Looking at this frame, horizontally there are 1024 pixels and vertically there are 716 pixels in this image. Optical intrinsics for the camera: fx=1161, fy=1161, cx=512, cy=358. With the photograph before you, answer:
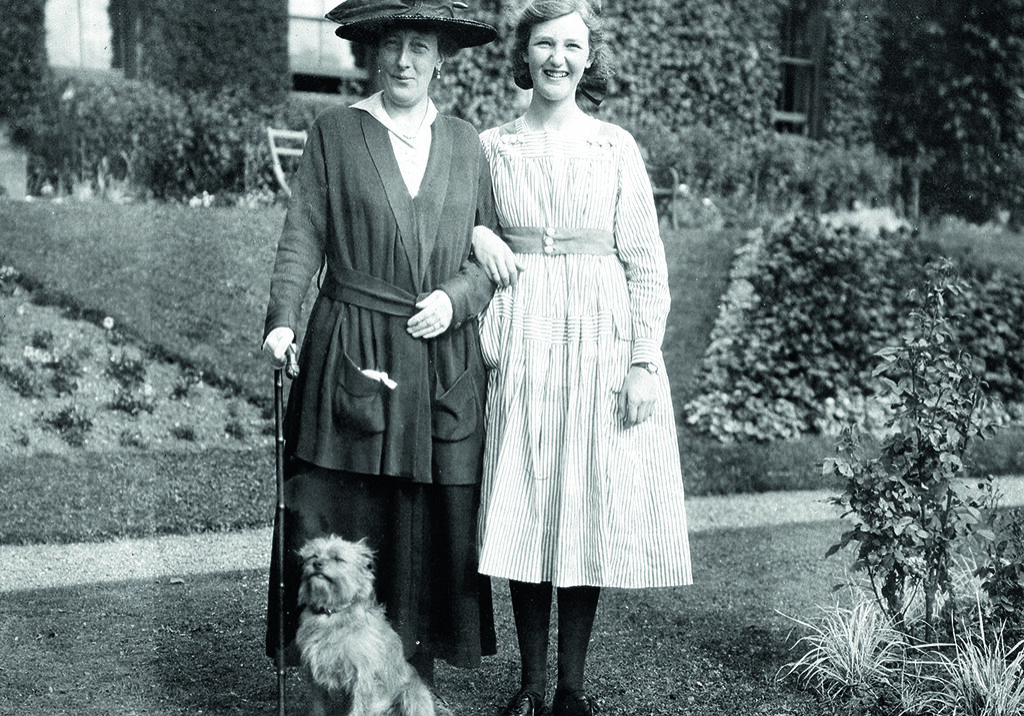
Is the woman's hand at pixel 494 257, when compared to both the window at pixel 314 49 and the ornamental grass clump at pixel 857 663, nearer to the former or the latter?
the ornamental grass clump at pixel 857 663

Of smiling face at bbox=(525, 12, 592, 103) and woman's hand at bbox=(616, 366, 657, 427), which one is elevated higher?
smiling face at bbox=(525, 12, 592, 103)

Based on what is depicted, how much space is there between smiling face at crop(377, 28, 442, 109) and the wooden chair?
616cm

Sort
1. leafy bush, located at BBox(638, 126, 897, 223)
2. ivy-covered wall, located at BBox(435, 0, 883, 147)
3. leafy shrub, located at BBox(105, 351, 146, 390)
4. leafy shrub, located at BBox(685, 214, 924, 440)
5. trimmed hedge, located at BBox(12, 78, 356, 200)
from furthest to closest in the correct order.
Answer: leafy bush, located at BBox(638, 126, 897, 223) → ivy-covered wall, located at BBox(435, 0, 883, 147) → trimmed hedge, located at BBox(12, 78, 356, 200) → leafy shrub, located at BBox(685, 214, 924, 440) → leafy shrub, located at BBox(105, 351, 146, 390)

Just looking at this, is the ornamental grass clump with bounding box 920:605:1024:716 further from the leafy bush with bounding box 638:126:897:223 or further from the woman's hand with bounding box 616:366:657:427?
the leafy bush with bounding box 638:126:897:223

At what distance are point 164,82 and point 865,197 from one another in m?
7.63

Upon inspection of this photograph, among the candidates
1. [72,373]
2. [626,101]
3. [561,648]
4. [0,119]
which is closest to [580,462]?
[561,648]

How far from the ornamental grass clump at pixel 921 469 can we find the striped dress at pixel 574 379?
32.3 inches

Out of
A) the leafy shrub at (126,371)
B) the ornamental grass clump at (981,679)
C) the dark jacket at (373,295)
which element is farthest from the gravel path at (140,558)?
the dark jacket at (373,295)

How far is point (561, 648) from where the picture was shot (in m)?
3.64

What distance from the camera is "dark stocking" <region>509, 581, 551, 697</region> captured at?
11.9 ft

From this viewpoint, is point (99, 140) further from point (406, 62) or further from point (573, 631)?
point (573, 631)

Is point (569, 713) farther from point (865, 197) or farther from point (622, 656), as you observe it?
point (865, 197)

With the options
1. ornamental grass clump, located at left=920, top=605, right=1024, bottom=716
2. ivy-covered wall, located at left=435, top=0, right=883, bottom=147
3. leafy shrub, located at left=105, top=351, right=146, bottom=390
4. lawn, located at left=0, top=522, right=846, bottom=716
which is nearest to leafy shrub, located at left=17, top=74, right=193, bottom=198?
ivy-covered wall, located at left=435, top=0, right=883, bottom=147

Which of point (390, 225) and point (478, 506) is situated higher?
point (390, 225)
